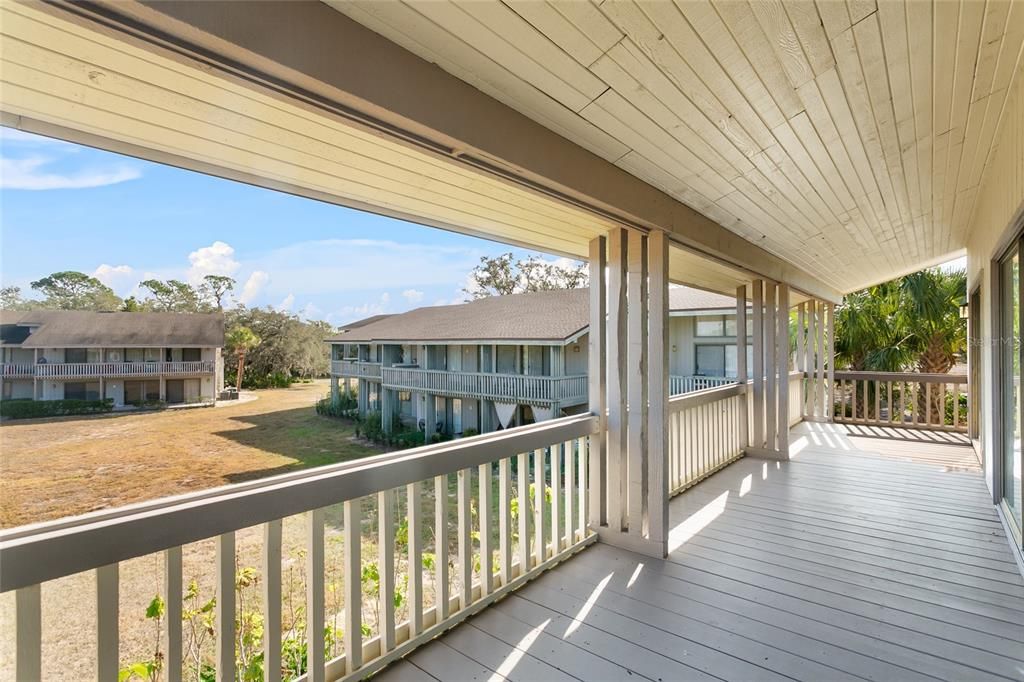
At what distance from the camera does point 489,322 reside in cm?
456

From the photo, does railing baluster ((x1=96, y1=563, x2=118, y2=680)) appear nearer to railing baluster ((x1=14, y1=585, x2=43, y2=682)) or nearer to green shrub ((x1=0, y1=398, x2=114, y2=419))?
railing baluster ((x1=14, y1=585, x2=43, y2=682))

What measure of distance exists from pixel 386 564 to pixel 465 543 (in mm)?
429

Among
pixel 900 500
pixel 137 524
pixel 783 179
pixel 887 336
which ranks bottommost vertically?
pixel 900 500

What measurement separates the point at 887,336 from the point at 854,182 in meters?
7.80

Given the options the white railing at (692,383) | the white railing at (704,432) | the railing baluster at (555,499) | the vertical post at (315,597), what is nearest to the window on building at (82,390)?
the vertical post at (315,597)

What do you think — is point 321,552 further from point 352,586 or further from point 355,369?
point 355,369

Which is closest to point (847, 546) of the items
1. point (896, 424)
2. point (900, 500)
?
point (900, 500)

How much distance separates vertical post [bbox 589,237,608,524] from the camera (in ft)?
9.35

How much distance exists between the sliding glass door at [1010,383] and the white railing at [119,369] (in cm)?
407

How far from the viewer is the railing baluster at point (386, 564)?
71.7 inches

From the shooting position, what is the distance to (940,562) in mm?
2676

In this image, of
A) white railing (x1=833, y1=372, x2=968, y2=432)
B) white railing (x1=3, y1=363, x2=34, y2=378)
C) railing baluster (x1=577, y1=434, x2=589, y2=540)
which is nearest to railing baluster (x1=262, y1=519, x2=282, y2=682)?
white railing (x1=3, y1=363, x2=34, y2=378)

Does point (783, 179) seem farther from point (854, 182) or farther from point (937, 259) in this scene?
point (937, 259)

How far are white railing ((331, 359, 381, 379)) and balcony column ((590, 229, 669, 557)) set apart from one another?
1.34m
